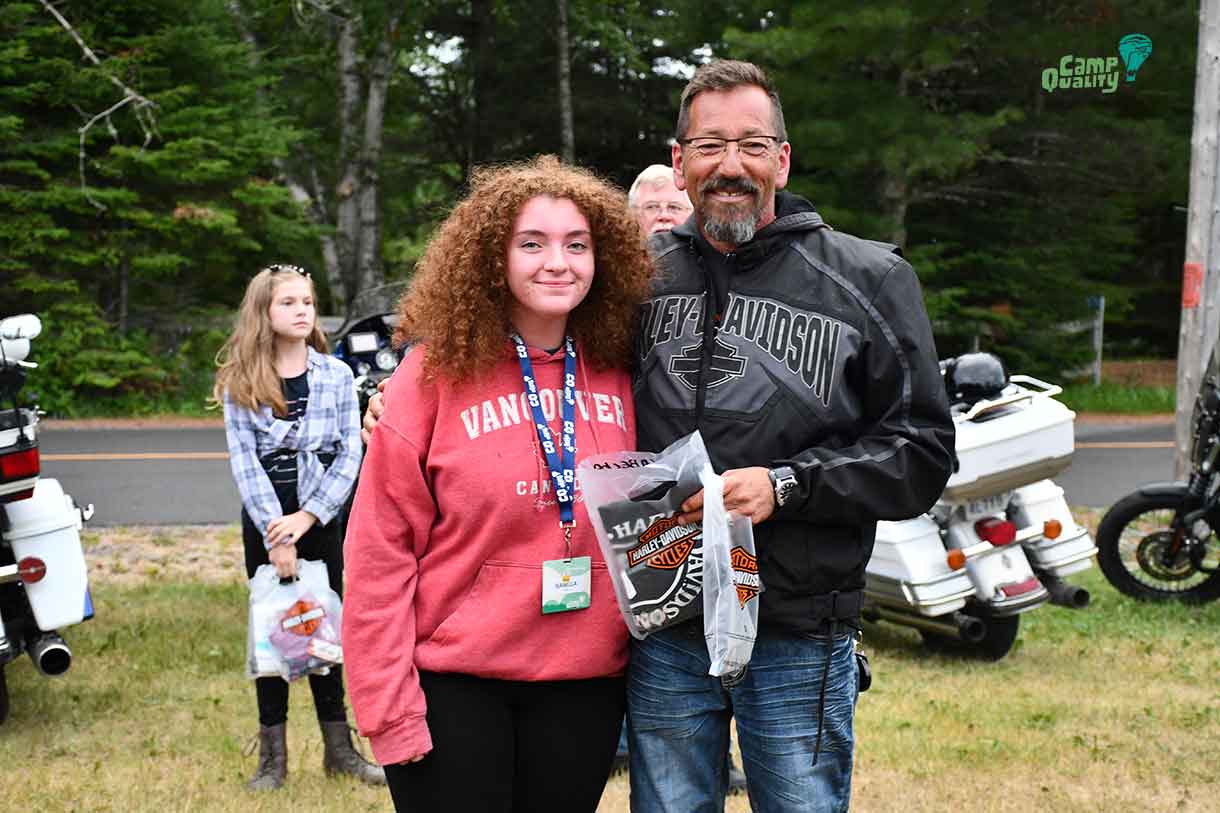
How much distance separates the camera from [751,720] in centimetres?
262

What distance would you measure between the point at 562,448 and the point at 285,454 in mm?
2281

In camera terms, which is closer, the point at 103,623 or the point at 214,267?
the point at 103,623

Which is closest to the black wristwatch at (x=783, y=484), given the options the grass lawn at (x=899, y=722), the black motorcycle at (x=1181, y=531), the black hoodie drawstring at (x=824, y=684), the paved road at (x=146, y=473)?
the black hoodie drawstring at (x=824, y=684)

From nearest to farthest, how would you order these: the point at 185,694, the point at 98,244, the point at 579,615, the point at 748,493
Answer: the point at 748,493
the point at 579,615
the point at 185,694
the point at 98,244

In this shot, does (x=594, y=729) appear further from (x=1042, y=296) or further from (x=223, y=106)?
(x=1042, y=296)

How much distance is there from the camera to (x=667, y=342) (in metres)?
2.65

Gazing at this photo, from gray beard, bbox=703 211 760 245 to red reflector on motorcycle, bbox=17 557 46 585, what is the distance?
11.7 ft

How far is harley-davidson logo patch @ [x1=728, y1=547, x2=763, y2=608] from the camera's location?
95.2 inches

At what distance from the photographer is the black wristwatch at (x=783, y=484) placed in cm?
243

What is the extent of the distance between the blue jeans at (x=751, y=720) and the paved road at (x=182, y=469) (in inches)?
309

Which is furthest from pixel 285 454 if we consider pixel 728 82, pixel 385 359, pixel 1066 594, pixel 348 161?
pixel 348 161

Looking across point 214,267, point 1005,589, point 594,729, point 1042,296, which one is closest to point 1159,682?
point 1005,589

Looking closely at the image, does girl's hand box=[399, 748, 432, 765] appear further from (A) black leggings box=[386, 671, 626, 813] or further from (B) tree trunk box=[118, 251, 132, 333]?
(B) tree trunk box=[118, 251, 132, 333]

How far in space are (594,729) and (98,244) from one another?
17788mm
